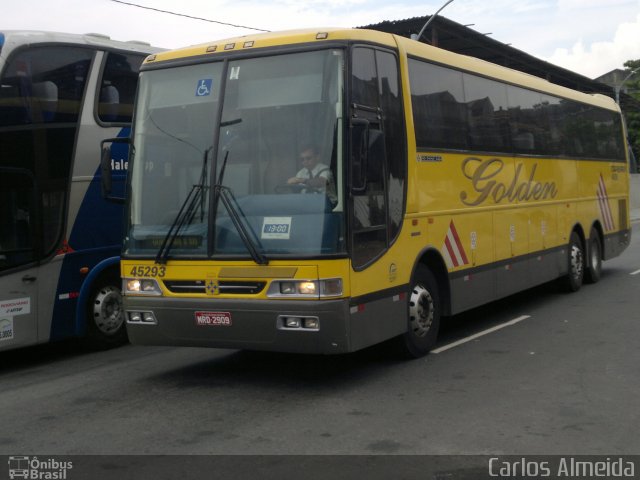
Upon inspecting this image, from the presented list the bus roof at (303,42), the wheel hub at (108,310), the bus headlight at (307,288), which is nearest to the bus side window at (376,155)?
the bus roof at (303,42)

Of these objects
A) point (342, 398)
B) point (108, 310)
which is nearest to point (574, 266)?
point (108, 310)

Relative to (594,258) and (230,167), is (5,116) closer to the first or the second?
(230,167)

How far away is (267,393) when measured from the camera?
7531mm

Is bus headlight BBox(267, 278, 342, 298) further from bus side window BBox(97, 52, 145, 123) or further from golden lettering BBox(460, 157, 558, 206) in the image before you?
bus side window BBox(97, 52, 145, 123)

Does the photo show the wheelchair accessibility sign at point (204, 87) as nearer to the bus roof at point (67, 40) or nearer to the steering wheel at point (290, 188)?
the steering wheel at point (290, 188)

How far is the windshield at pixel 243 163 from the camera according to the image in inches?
285

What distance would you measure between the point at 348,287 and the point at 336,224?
56cm

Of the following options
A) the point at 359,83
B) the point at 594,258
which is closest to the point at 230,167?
the point at 359,83

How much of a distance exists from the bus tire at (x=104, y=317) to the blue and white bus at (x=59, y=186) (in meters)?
0.01

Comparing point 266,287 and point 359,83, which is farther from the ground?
point 359,83

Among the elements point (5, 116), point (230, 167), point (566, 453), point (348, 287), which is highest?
point (5, 116)

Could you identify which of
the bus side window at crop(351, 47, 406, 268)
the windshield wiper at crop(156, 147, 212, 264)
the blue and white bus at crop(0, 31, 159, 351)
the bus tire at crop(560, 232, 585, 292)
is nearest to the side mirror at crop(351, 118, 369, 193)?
the bus side window at crop(351, 47, 406, 268)

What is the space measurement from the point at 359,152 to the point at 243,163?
1.05 m
